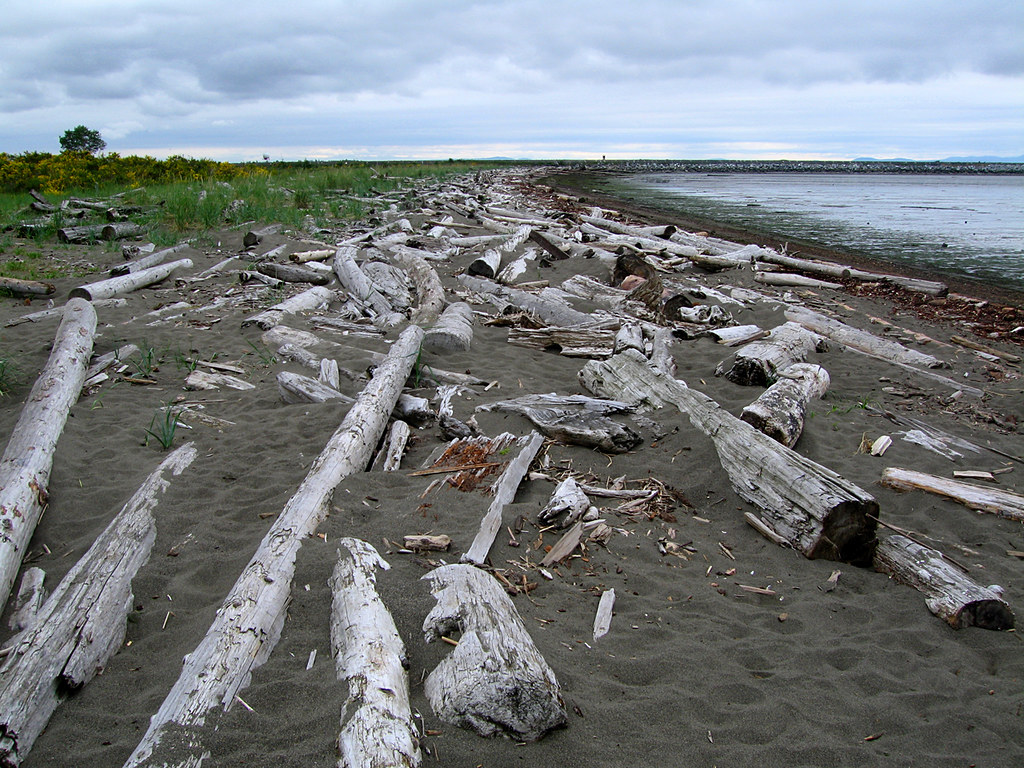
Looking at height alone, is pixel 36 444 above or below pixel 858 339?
above

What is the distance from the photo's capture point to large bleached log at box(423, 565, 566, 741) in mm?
2152

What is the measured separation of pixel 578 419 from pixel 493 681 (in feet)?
9.26

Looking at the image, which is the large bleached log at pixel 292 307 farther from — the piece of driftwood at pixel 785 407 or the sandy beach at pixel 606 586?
the piece of driftwood at pixel 785 407

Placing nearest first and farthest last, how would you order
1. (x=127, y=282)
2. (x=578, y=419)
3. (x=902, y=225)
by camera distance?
(x=578, y=419) → (x=127, y=282) → (x=902, y=225)

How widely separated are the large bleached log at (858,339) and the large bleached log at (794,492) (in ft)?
13.2

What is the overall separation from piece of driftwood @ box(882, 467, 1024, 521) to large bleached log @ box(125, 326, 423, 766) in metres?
3.94

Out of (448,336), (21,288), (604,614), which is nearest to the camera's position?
(604,614)

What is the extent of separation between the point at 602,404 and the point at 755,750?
10.1 ft

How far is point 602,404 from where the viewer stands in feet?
16.5

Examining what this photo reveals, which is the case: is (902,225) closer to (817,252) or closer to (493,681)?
(817,252)

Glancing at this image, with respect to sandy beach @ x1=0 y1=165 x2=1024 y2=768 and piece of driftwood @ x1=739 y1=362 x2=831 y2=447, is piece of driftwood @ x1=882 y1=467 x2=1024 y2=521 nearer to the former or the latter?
sandy beach @ x1=0 y1=165 x2=1024 y2=768

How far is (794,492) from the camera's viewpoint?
365 centimetres

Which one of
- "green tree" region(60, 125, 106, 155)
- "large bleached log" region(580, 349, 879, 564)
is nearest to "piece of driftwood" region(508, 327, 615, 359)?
"large bleached log" region(580, 349, 879, 564)

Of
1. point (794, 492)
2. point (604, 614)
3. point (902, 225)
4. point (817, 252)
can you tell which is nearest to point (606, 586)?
point (604, 614)
